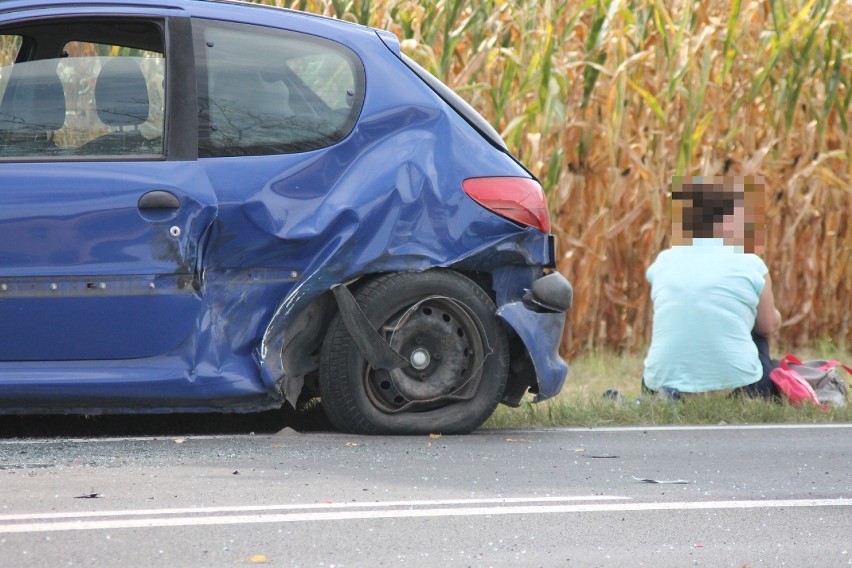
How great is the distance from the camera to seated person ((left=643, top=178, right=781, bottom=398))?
24.7 ft

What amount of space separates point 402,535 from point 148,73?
259 cm

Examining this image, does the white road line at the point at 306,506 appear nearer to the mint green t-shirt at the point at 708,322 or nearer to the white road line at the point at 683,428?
the white road line at the point at 683,428

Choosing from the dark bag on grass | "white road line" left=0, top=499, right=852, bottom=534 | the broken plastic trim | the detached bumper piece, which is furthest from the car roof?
the dark bag on grass

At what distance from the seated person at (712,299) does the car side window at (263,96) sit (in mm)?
2102

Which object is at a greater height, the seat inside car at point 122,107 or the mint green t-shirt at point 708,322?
the seat inside car at point 122,107

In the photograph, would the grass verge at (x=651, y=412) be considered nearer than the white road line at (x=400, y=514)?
No

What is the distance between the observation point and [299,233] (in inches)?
244

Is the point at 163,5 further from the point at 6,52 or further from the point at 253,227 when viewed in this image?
the point at 253,227

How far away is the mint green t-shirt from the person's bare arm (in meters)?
0.07

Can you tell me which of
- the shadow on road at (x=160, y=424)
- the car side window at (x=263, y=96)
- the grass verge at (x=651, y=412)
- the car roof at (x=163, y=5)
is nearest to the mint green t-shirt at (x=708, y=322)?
the grass verge at (x=651, y=412)

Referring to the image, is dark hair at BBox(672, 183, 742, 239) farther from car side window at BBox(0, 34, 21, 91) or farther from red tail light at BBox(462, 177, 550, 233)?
car side window at BBox(0, 34, 21, 91)

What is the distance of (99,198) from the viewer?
5.99 m

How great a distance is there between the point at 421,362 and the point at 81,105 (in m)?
1.69

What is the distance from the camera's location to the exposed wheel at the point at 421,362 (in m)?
6.32
